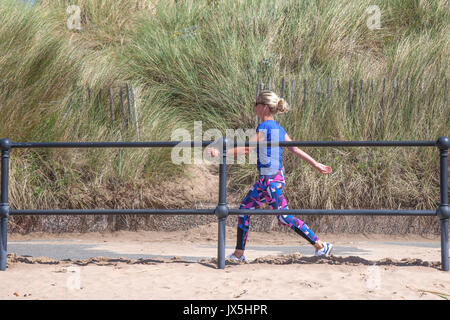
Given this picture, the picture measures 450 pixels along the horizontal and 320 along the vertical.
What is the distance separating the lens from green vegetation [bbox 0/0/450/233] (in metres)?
8.73

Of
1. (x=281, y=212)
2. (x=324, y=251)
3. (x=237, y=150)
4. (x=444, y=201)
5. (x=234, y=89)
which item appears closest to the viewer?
(x=444, y=201)

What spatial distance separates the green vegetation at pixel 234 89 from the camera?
8.73 m

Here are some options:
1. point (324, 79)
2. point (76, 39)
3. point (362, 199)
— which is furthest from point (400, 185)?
point (76, 39)

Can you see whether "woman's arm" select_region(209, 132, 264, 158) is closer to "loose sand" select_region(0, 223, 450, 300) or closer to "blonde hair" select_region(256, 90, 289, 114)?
"blonde hair" select_region(256, 90, 289, 114)

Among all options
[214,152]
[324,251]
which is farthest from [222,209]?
[324,251]

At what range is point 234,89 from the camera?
34.0ft

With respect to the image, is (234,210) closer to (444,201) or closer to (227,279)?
(227,279)

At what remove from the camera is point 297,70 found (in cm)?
1130

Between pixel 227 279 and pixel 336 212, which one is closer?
pixel 227 279

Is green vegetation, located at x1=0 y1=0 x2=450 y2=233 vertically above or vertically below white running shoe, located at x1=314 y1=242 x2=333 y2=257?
above

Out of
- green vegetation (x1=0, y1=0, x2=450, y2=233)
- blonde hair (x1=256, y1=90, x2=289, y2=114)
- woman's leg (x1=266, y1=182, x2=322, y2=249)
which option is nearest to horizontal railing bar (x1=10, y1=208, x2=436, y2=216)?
woman's leg (x1=266, y1=182, x2=322, y2=249)

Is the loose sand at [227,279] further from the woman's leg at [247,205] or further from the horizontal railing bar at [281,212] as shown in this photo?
the horizontal railing bar at [281,212]

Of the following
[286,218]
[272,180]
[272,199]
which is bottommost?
[286,218]

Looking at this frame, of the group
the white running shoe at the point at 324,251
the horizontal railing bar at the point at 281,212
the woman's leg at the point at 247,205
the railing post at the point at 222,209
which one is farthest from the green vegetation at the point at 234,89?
the railing post at the point at 222,209
